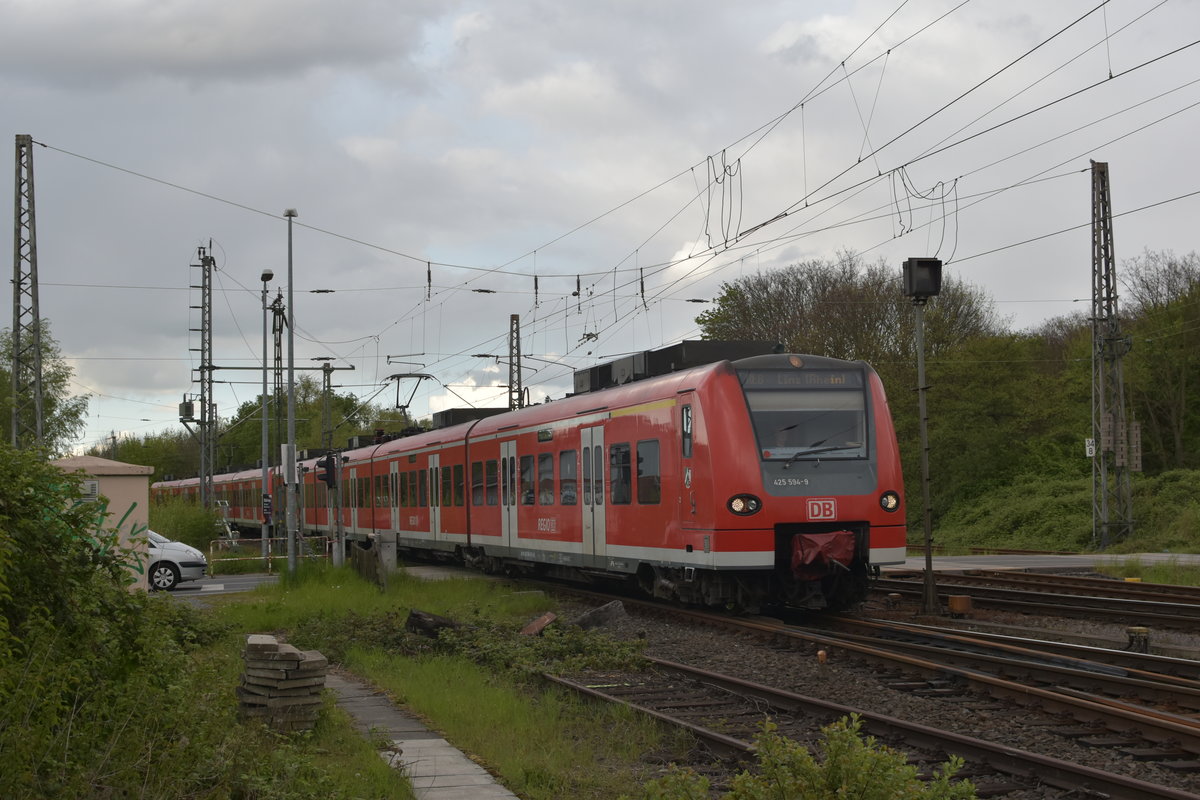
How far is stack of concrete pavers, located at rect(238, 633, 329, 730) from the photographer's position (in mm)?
8961

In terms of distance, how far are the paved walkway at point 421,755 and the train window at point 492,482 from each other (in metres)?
12.4

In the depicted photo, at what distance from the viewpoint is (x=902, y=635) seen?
13625 millimetres

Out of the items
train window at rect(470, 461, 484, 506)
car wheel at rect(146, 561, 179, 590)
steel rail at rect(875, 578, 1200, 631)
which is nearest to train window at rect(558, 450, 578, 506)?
train window at rect(470, 461, 484, 506)

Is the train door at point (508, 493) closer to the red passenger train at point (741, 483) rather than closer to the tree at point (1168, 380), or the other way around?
the red passenger train at point (741, 483)

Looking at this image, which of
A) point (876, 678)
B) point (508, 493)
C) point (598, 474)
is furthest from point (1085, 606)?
point (508, 493)

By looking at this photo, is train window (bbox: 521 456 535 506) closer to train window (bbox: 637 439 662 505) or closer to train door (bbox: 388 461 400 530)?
train window (bbox: 637 439 662 505)

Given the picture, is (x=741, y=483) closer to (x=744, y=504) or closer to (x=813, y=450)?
(x=744, y=504)

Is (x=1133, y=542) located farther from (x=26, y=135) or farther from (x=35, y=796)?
(x=35, y=796)

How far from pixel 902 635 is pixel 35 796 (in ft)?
33.3

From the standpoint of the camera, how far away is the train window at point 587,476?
1864cm

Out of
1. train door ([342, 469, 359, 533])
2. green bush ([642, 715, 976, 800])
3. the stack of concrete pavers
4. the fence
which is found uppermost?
train door ([342, 469, 359, 533])

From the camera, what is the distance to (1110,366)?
31.5m

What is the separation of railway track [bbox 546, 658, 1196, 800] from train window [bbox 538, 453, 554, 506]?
8.27m

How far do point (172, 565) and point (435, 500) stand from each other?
6123 millimetres
